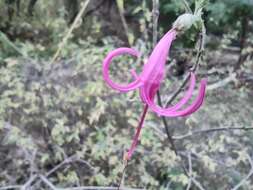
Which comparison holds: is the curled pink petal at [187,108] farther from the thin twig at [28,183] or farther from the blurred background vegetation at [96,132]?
the thin twig at [28,183]

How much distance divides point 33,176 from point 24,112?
356mm

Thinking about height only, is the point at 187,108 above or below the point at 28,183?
above

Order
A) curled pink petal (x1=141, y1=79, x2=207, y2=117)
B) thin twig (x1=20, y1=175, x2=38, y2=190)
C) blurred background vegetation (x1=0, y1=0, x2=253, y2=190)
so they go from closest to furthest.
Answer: curled pink petal (x1=141, y1=79, x2=207, y2=117)
thin twig (x1=20, y1=175, x2=38, y2=190)
blurred background vegetation (x1=0, y1=0, x2=253, y2=190)

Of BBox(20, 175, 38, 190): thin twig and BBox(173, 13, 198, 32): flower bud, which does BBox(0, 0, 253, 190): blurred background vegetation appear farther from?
BBox(173, 13, 198, 32): flower bud

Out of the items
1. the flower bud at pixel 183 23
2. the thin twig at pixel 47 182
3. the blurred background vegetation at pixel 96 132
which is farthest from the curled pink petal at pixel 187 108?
the thin twig at pixel 47 182

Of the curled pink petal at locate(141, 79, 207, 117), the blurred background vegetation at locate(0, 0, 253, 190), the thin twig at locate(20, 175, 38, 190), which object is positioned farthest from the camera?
the blurred background vegetation at locate(0, 0, 253, 190)

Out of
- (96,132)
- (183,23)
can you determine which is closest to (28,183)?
(96,132)

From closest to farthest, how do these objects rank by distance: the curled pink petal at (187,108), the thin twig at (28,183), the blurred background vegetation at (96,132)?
1. the curled pink petal at (187,108)
2. the thin twig at (28,183)
3. the blurred background vegetation at (96,132)

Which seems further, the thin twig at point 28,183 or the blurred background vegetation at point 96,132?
the blurred background vegetation at point 96,132

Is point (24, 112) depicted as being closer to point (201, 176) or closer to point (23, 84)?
point (23, 84)

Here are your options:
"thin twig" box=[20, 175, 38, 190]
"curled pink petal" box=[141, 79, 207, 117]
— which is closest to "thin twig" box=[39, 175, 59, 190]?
"thin twig" box=[20, 175, 38, 190]

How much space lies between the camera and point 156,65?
0.71 metres

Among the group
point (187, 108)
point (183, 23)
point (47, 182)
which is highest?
point (183, 23)

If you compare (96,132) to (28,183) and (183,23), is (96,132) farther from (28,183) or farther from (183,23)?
(183,23)
